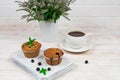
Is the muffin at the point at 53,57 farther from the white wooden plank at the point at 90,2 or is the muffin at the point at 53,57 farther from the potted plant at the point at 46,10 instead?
the white wooden plank at the point at 90,2

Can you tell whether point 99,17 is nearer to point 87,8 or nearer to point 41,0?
point 87,8

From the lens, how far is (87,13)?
140 cm

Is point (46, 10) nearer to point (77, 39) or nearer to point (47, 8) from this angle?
point (47, 8)

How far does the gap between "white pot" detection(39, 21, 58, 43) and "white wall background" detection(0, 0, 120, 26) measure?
0.78ft

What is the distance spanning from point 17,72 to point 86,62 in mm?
278

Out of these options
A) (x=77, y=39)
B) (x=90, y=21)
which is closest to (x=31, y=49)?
(x=77, y=39)

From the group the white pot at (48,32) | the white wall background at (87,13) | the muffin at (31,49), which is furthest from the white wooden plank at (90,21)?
the muffin at (31,49)

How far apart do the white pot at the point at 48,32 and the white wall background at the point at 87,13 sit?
24 centimetres

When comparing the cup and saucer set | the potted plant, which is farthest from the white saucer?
the potted plant

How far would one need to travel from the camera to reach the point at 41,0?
41.8 inches

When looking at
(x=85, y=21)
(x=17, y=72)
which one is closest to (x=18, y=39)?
(x=17, y=72)

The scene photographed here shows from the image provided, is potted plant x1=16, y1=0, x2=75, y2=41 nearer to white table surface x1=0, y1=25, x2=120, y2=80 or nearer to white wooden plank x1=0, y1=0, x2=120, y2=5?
white table surface x1=0, y1=25, x2=120, y2=80

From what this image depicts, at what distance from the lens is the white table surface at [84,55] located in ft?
3.11

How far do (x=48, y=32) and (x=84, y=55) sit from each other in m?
Result: 0.20
